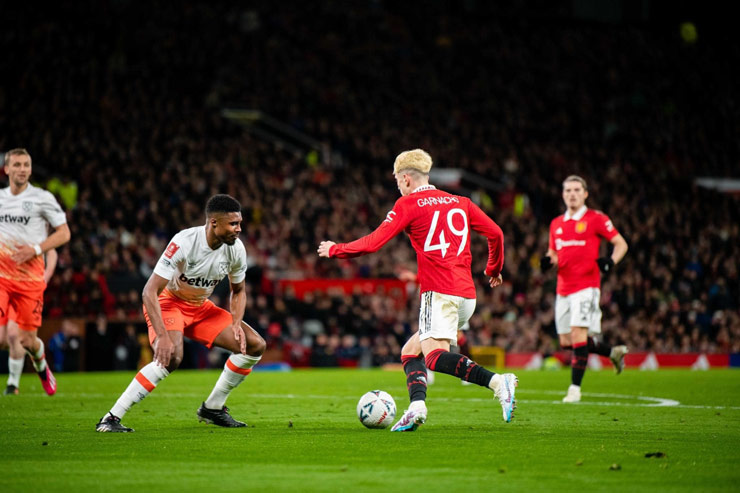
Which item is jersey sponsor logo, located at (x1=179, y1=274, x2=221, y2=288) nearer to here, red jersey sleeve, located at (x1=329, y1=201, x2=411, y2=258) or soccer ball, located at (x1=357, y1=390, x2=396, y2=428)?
red jersey sleeve, located at (x1=329, y1=201, x2=411, y2=258)

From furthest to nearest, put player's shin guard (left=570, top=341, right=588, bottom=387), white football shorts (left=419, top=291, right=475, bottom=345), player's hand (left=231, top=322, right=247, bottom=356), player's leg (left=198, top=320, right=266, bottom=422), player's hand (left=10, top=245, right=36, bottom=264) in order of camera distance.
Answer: player's shin guard (left=570, top=341, right=588, bottom=387) < player's hand (left=10, top=245, right=36, bottom=264) < player's leg (left=198, top=320, right=266, bottom=422) < player's hand (left=231, top=322, right=247, bottom=356) < white football shorts (left=419, top=291, right=475, bottom=345)

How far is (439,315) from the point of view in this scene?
8969 millimetres

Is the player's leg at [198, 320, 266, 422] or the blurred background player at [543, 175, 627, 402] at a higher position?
the blurred background player at [543, 175, 627, 402]

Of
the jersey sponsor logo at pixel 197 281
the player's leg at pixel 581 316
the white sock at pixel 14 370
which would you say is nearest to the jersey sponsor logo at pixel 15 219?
the white sock at pixel 14 370

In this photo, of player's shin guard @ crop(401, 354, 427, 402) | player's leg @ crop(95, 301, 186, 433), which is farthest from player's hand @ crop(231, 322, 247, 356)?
player's shin guard @ crop(401, 354, 427, 402)

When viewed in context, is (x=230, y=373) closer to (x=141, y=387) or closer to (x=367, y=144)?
(x=141, y=387)

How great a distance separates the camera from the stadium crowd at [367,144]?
2764 cm

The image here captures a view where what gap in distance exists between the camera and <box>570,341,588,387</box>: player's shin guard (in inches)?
518

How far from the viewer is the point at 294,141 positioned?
36219 mm

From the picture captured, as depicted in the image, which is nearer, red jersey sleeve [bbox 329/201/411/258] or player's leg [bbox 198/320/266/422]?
red jersey sleeve [bbox 329/201/411/258]

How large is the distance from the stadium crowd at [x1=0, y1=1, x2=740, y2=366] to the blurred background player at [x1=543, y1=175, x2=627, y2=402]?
41.0ft

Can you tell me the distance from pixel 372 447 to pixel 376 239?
6.00 ft

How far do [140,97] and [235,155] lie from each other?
11.4 feet

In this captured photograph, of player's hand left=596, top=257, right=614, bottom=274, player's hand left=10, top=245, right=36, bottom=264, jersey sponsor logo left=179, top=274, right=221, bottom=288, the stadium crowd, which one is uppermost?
the stadium crowd
